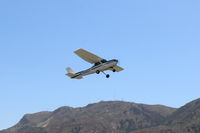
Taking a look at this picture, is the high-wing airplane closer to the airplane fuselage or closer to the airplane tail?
the airplane fuselage

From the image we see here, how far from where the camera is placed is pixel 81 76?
61.1m

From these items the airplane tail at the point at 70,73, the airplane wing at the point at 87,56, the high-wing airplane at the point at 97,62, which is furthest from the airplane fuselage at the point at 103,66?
the airplane tail at the point at 70,73

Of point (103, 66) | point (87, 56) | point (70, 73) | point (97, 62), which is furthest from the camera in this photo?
point (70, 73)

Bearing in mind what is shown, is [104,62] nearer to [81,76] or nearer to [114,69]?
[114,69]

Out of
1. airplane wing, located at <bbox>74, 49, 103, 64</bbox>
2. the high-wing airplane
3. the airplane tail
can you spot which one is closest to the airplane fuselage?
the high-wing airplane

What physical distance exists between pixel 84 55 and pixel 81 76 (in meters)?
6.15

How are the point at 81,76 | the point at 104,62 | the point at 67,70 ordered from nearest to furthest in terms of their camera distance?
the point at 104,62
the point at 81,76
the point at 67,70

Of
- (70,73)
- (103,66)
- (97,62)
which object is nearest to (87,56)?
(97,62)

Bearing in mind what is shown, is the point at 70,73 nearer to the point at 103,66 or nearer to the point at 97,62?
the point at 97,62

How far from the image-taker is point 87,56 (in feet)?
185

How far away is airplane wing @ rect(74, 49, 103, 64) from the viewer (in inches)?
2196

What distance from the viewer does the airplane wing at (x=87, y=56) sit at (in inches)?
2196

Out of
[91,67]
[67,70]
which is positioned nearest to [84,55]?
[91,67]

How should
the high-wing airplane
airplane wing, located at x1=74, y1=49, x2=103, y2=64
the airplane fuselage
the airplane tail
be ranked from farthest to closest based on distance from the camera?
1. the airplane tail
2. airplane wing, located at x1=74, y1=49, x2=103, y2=64
3. the high-wing airplane
4. the airplane fuselage
